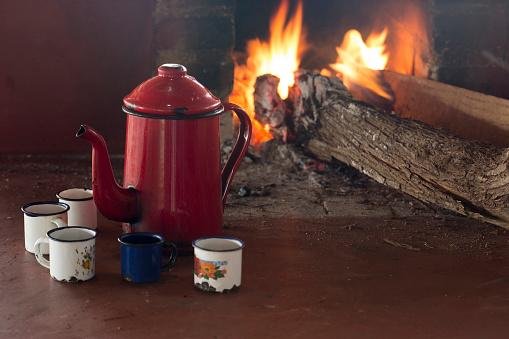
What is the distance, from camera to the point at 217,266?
1846mm

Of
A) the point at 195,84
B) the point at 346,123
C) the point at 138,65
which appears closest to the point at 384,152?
the point at 346,123

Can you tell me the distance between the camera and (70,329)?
1682 mm

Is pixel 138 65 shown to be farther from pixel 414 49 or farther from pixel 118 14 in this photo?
pixel 414 49

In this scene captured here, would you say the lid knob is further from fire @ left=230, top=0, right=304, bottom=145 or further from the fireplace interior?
fire @ left=230, top=0, right=304, bottom=145

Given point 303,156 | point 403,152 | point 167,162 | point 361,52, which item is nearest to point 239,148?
point 167,162

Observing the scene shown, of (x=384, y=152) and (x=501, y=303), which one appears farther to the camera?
(x=384, y=152)

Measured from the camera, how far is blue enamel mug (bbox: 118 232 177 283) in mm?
1880

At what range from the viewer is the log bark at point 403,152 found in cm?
236

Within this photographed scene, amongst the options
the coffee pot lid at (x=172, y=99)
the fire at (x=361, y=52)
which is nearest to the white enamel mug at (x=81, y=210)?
the coffee pot lid at (x=172, y=99)

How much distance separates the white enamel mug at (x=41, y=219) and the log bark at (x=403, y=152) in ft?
3.46

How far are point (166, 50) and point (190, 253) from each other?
48.2 inches

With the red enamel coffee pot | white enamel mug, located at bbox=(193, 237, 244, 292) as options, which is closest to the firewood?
the red enamel coffee pot

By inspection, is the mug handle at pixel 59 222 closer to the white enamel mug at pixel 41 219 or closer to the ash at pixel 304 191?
the white enamel mug at pixel 41 219

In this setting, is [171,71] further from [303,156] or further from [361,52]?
[361,52]
